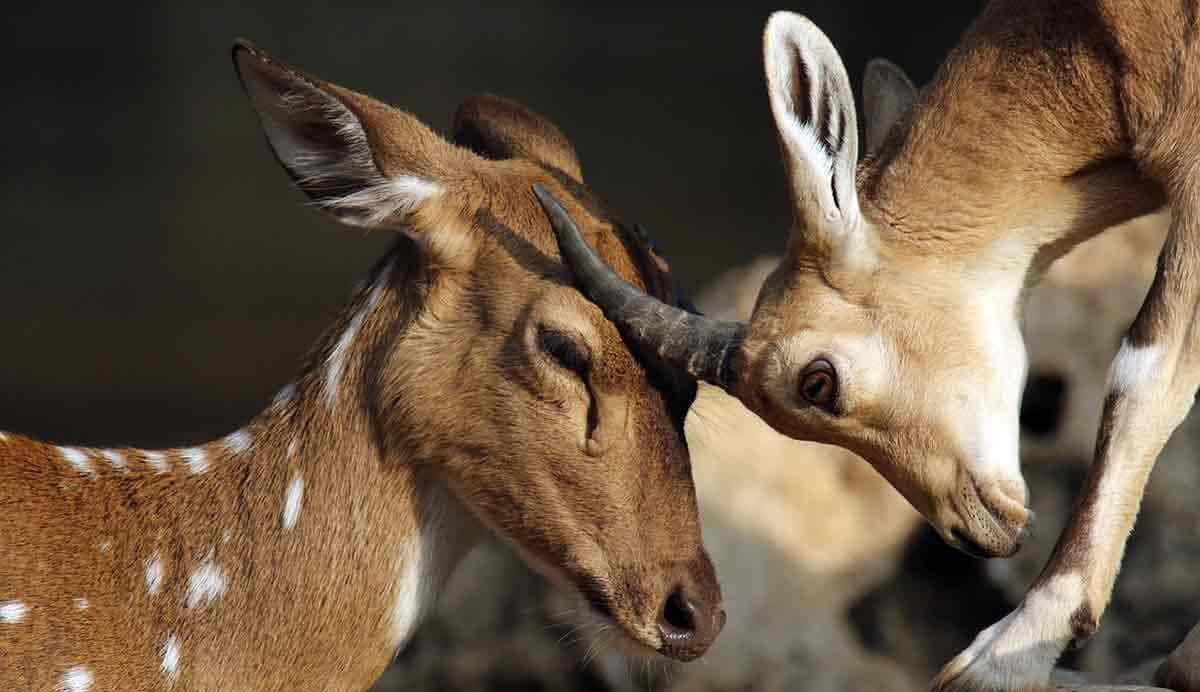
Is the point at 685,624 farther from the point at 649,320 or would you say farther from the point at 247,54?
the point at 247,54

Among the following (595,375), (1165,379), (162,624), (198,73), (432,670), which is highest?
(1165,379)

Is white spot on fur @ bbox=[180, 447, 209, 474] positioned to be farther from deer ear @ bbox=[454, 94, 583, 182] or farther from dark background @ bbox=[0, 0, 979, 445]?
dark background @ bbox=[0, 0, 979, 445]

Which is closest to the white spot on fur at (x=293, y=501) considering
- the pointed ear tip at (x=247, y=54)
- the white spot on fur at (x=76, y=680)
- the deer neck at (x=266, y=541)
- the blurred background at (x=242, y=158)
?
the deer neck at (x=266, y=541)

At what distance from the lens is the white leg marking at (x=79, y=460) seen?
4035 mm

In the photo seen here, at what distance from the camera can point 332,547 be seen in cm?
397

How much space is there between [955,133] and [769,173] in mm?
2676

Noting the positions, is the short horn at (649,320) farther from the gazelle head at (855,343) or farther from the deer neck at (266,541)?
the deer neck at (266,541)

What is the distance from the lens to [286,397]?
4.18m

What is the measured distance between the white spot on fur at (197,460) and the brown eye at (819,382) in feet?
4.62

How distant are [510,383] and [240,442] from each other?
2.29 ft

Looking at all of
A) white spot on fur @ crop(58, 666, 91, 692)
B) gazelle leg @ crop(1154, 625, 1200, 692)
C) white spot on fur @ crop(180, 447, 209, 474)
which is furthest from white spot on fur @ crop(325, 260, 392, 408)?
gazelle leg @ crop(1154, 625, 1200, 692)

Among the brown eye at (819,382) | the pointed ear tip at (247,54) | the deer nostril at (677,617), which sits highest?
the pointed ear tip at (247,54)

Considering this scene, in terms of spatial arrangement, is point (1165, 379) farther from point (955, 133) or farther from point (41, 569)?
point (41, 569)

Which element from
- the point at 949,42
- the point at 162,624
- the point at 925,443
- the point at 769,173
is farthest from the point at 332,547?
the point at 949,42
